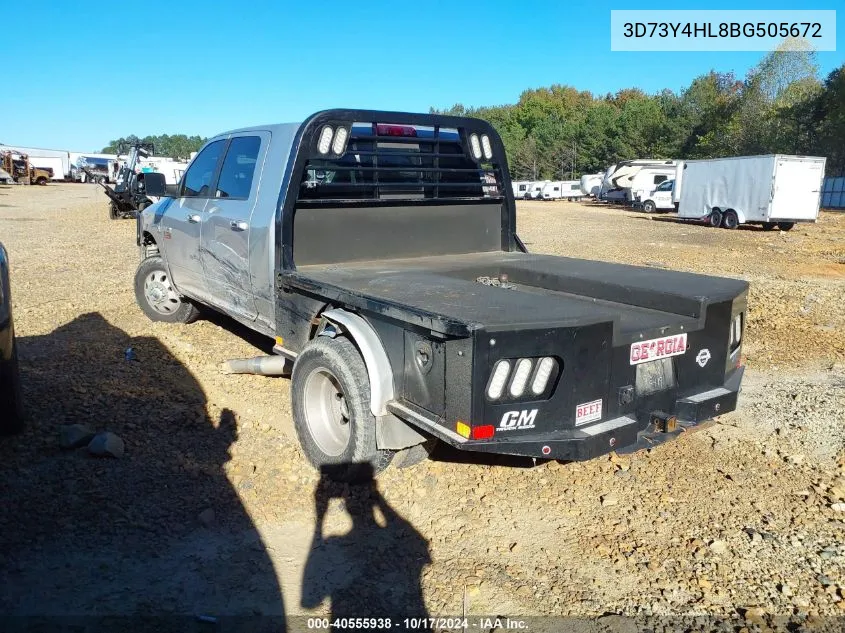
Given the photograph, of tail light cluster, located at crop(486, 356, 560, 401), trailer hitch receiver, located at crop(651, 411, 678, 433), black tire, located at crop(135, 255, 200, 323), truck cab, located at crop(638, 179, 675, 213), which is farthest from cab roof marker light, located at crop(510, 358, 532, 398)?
truck cab, located at crop(638, 179, 675, 213)

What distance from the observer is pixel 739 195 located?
2453 centimetres

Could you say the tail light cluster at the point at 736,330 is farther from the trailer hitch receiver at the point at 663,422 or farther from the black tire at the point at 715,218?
the black tire at the point at 715,218

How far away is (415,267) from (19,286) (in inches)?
285

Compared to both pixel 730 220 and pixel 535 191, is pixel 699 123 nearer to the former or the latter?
pixel 535 191

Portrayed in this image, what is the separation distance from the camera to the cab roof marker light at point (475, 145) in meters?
5.42

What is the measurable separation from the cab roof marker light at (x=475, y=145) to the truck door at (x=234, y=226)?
160 cm

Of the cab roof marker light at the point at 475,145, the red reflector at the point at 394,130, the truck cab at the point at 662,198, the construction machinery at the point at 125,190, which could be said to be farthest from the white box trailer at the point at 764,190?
the red reflector at the point at 394,130

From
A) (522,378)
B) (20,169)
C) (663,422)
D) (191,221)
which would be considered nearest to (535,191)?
(20,169)

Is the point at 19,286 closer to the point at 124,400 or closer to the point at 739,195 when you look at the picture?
the point at 124,400

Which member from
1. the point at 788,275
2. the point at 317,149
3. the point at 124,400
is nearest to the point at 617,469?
the point at 317,149

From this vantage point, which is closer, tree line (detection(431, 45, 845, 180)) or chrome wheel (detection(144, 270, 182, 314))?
chrome wheel (detection(144, 270, 182, 314))

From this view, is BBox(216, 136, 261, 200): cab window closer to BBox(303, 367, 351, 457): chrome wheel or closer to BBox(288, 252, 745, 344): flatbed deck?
BBox(288, 252, 745, 344): flatbed deck

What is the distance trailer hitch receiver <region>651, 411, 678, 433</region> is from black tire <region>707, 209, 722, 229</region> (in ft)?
79.9

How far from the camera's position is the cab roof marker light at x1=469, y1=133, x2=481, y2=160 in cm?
542
